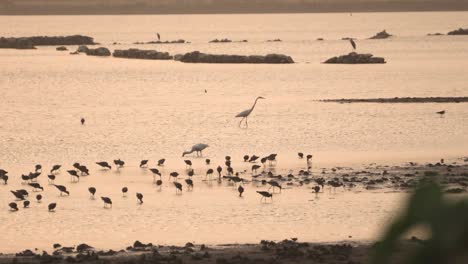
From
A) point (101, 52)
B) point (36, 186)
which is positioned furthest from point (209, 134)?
point (101, 52)

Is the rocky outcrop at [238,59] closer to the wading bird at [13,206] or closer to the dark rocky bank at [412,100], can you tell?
the dark rocky bank at [412,100]

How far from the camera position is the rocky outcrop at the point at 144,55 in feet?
322

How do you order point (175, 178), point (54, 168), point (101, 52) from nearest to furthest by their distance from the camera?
1. point (175, 178)
2. point (54, 168)
3. point (101, 52)

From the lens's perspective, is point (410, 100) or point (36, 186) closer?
point (36, 186)

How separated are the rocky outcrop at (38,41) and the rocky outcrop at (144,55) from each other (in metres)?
21.2

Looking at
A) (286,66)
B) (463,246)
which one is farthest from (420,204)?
(286,66)

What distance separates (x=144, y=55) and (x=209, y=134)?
216 ft

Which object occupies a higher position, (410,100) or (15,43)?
(15,43)

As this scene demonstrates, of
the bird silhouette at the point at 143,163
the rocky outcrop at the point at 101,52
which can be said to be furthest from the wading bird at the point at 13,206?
the rocky outcrop at the point at 101,52

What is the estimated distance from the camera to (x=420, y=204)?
961 mm

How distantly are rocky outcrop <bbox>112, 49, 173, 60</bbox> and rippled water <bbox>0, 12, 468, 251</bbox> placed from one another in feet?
31.3

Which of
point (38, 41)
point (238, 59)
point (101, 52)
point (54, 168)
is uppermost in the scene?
point (38, 41)

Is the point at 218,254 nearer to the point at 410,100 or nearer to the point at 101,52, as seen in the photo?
the point at 410,100

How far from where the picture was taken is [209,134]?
3506 centimetres
